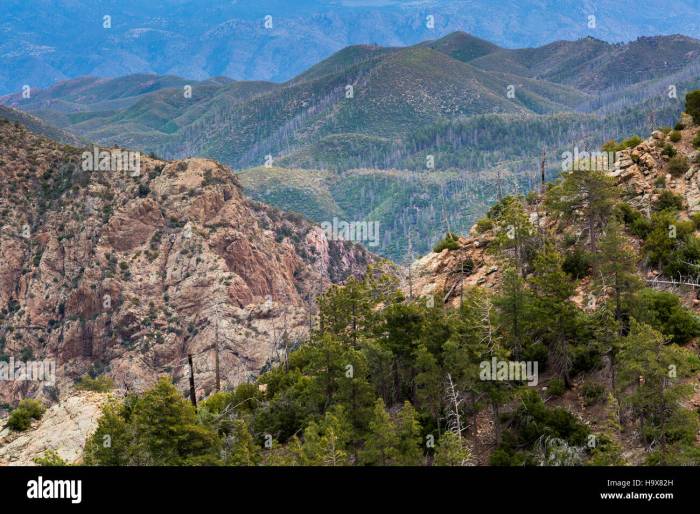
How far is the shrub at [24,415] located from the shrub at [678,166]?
42.2 metres

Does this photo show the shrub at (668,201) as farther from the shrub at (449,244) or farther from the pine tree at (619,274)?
the shrub at (449,244)

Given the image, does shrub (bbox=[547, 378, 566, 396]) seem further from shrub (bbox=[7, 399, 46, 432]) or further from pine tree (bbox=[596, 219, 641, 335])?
shrub (bbox=[7, 399, 46, 432])

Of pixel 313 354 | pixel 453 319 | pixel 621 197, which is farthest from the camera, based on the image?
pixel 621 197

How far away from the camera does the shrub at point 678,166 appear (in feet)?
151

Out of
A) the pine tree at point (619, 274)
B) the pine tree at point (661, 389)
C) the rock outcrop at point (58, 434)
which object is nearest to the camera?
the pine tree at point (661, 389)

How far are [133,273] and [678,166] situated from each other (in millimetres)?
73205

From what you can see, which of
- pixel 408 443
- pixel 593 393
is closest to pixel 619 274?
pixel 593 393

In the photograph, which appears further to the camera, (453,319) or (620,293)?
(453,319)

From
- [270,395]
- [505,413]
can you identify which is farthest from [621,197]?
[270,395]

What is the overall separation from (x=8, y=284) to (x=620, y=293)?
8824cm

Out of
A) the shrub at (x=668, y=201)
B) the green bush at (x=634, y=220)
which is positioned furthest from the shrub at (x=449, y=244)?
the shrub at (x=668, y=201)
